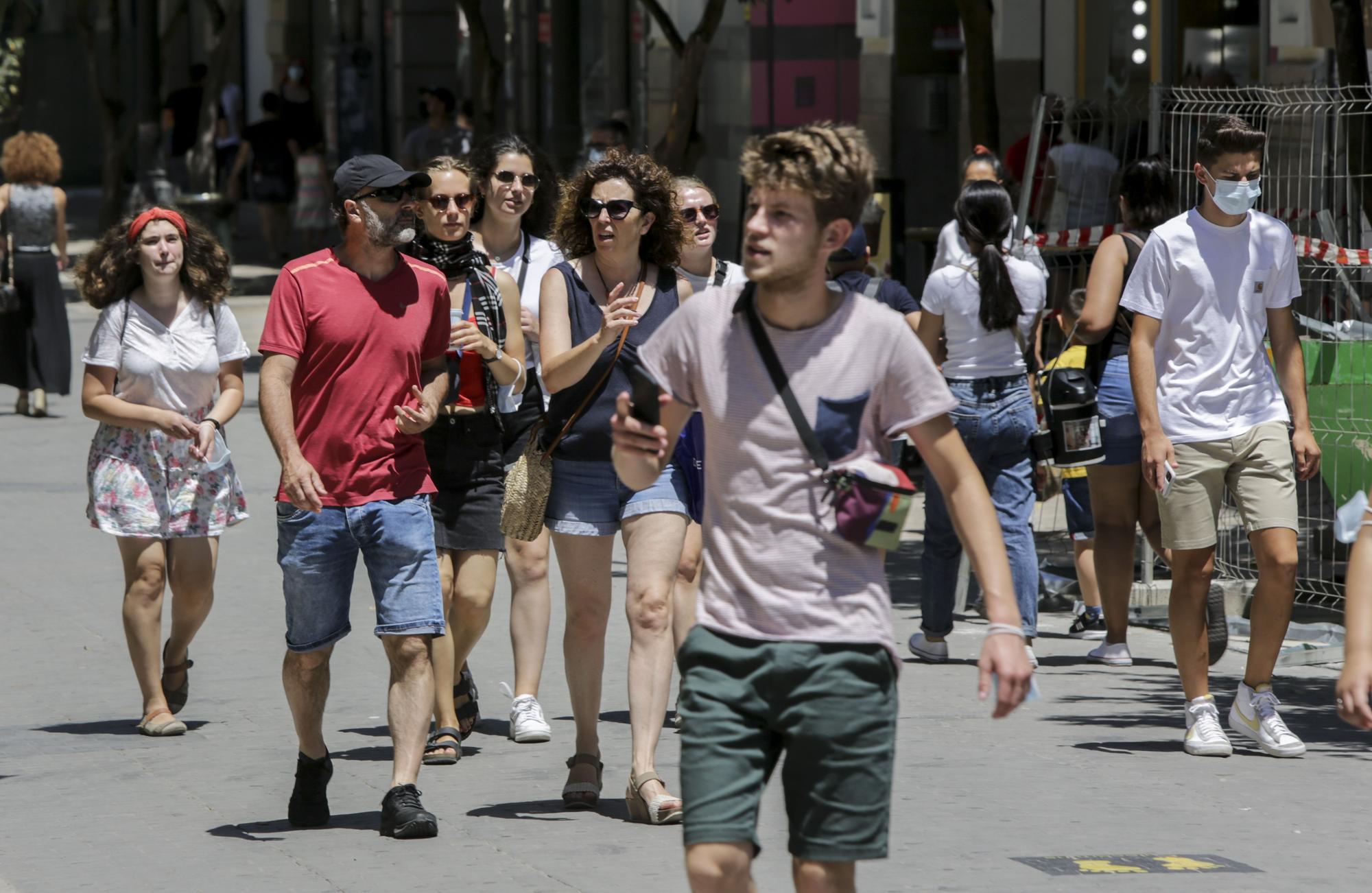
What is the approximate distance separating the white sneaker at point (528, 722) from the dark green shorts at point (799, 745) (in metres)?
3.08

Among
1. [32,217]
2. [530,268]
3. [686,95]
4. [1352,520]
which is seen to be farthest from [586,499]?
[686,95]

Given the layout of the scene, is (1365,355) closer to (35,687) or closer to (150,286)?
(150,286)

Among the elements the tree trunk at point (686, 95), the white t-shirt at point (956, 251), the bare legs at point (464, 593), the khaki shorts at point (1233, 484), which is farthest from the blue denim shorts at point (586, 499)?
the tree trunk at point (686, 95)

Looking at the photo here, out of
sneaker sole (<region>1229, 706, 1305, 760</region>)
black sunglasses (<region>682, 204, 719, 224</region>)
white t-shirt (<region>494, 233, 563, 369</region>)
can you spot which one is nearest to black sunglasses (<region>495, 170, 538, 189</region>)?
white t-shirt (<region>494, 233, 563, 369</region>)

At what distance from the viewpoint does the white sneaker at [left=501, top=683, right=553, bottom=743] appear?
23.3 feet

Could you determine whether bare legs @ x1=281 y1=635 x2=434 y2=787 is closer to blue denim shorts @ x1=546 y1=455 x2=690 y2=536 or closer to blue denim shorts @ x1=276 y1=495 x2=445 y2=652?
blue denim shorts @ x1=276 y1=495 x2=445 y2=652

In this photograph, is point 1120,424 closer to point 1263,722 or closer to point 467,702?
point 1263,722

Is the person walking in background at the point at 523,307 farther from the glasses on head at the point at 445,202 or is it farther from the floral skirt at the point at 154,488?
the floral skirt at the point at 154,488

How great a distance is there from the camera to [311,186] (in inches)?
1066

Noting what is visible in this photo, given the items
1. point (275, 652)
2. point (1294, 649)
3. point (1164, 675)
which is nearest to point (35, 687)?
point (275, 652)

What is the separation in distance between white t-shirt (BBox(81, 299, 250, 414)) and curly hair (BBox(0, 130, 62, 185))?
8.30m

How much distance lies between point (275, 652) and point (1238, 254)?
4.01 meters

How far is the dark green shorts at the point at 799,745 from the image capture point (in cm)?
401

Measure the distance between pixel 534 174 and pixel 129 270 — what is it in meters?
1.38
